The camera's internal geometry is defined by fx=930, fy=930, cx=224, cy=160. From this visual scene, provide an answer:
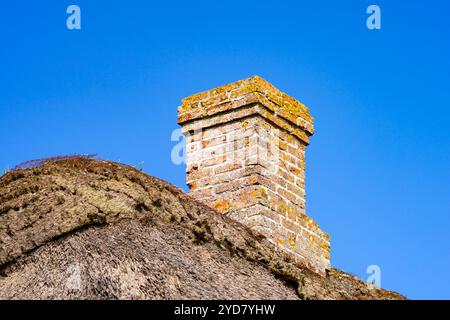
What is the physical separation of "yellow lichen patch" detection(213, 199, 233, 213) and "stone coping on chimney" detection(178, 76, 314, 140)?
0.99m

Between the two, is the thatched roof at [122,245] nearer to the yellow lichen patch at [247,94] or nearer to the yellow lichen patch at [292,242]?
the yellow lichen patch at [292,242]

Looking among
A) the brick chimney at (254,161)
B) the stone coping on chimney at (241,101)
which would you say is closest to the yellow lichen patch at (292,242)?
the brick chimney at (254,161)

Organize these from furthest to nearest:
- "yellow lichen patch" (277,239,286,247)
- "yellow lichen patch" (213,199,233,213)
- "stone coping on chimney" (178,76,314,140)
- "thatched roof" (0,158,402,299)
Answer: "stone coping on chimney" (178,76,314,140)
"yellow lichen patch" (213,199,233,213)
"yellow lichen patch" (277,239,286,247)
"thatched roof" (0,158,402,299)

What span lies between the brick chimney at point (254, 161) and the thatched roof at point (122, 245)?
1.50 metres

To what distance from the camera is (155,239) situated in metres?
6.59

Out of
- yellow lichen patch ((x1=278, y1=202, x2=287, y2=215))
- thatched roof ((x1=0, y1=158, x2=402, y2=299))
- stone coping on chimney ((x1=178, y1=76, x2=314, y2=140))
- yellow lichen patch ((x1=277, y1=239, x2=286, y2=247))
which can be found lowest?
thatched roof ((x1=0, y1=158, x2=402, y2=299))

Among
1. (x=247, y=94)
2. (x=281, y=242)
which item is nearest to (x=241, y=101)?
(x=247, y=94)

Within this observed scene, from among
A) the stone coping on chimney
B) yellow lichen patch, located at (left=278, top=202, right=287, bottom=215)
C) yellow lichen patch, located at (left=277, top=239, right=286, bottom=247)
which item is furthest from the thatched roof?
the stone coping on chimney

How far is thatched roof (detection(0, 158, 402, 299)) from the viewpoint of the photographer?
5.96 metres

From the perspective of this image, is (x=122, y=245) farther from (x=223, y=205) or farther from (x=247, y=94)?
(x=247, y=94)

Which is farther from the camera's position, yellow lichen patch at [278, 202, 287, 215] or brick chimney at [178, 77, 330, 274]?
yellow lichen patch at [278, 202, 287, 215]

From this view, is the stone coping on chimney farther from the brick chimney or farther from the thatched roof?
the thatched roof

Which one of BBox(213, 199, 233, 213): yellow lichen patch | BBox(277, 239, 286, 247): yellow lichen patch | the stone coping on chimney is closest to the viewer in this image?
BBox(277, 239, 286, 247): yellow lichen patch
